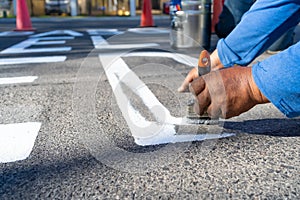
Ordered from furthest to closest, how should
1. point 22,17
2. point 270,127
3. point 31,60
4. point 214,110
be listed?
point 22,17
point 31,60
point 270,127
point 214,110

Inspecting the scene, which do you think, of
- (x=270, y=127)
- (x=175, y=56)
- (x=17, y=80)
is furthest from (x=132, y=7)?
(x=270, y=127)

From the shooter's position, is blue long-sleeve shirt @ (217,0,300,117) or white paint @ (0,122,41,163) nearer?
blue long-sleeve shirt @ (217,0,300,117)

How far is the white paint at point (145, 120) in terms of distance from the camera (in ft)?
5.31

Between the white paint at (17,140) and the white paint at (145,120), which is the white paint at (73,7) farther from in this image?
the white paint at (17,140)

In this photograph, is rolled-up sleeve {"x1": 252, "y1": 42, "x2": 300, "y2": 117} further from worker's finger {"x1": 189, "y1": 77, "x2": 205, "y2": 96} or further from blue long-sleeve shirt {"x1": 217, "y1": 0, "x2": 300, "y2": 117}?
worker's finger {"x1": 189, "y1": 77, "x2": 205, "y2": 96}

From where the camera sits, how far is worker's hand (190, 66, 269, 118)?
46.7 inches

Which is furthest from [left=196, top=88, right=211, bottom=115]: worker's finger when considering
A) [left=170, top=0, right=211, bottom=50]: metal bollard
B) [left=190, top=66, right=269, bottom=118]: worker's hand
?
[left=170, top=0, right=211, bottom=50]: metal bollard

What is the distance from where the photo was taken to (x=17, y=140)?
1.65 metres

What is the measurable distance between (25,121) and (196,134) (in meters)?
1.13

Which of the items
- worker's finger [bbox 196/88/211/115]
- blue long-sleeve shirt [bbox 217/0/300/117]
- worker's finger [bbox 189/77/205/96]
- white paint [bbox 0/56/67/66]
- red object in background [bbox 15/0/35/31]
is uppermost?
red object in background [bbox 15/0/35/31]

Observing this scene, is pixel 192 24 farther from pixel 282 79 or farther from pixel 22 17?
pixel 22 17

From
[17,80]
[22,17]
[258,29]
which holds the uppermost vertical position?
[22,17]

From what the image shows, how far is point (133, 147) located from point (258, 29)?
0.86 metres

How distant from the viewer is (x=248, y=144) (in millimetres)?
1542
